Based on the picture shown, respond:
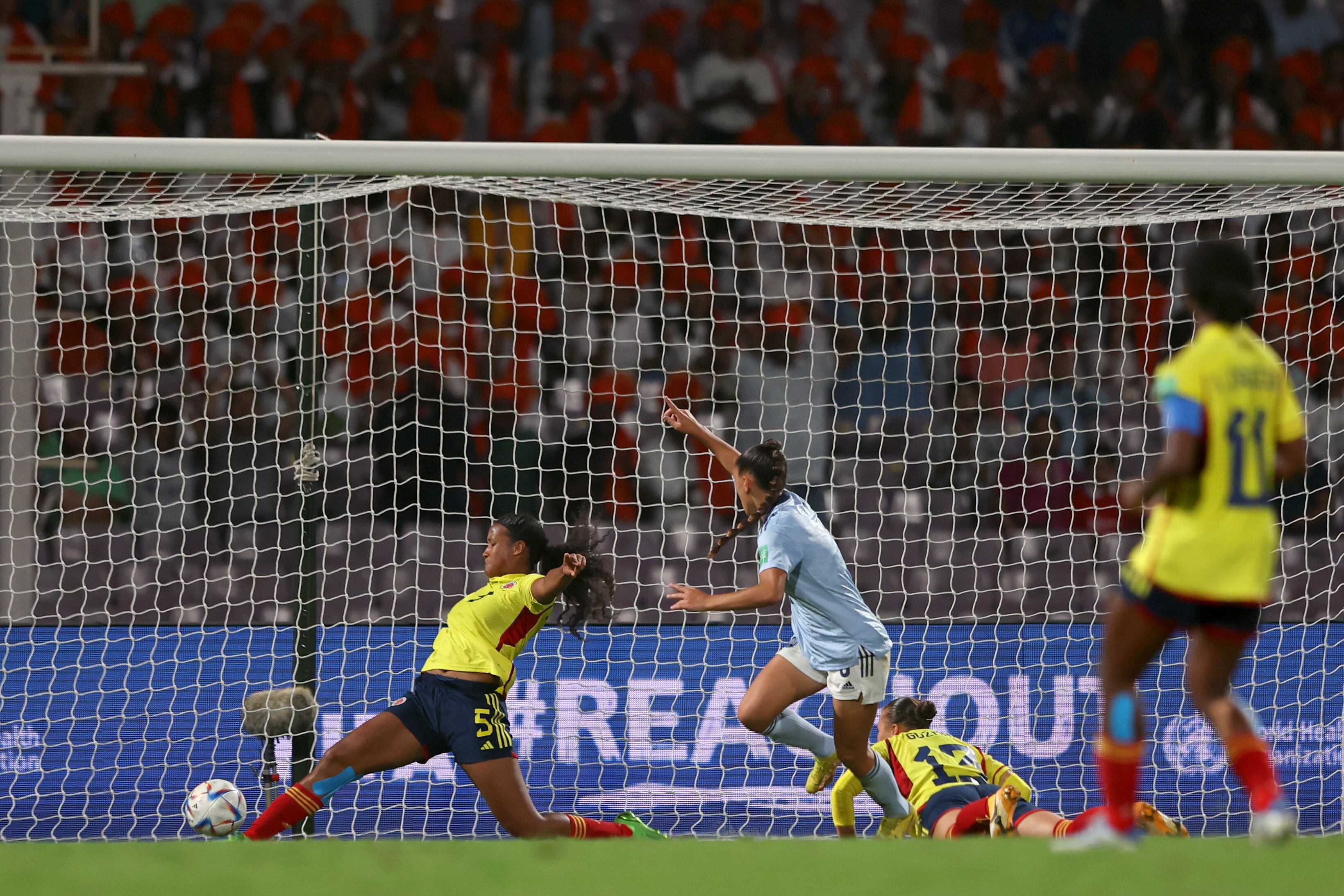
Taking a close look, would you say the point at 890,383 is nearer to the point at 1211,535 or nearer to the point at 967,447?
the point at 967,447

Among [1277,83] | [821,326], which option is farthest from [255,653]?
[1277,83]

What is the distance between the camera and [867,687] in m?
5.40

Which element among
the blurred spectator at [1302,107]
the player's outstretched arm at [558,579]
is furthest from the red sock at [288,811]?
the blurred spectator at [1302,107]

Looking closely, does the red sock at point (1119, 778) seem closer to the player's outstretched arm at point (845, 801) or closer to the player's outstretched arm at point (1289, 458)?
the player's outstretched arm at point (1289, 458)

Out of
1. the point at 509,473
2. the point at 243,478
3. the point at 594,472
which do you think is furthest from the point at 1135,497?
the point at 243,478

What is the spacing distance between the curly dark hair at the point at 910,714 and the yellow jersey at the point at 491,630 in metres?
Answer: 1.65

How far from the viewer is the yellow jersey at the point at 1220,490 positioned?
9.05 feet

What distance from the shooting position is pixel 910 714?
593cm

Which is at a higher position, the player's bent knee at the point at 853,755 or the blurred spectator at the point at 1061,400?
the blurred spectator at the point at 1061,400

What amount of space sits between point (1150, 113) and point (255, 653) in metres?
7.43

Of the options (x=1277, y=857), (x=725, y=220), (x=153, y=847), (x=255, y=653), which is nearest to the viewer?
(x=1277, y=857)

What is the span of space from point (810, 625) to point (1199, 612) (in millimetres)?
2751

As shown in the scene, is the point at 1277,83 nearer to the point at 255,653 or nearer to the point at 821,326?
the point at 821,326

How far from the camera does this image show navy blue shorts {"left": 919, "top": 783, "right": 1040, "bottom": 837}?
17.9 ft
